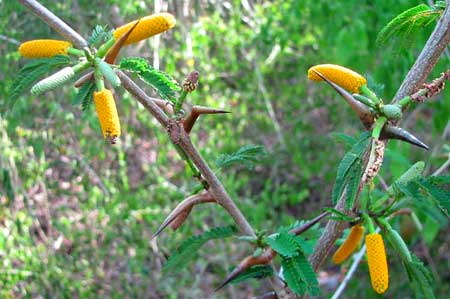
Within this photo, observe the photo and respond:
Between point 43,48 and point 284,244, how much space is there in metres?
0.54

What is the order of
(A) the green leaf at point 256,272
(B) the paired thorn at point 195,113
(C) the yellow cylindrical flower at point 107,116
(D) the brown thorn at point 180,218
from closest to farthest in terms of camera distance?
(C) the yellow cylindrical flower at point 107,116 < (B) the paired thorn at point 195,113 < (D) the brown thorn at point 180,218 < (A) the green leaf at point 256,272

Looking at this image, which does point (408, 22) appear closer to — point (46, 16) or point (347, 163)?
point (347, 163)

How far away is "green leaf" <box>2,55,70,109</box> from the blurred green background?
119 cm

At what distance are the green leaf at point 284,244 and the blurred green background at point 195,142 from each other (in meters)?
1.00

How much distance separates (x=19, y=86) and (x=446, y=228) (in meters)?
3.24

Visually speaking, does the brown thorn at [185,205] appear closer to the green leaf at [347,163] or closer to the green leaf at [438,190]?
the green leaf at [347,163]

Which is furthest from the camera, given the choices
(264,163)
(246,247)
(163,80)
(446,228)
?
(264,163)

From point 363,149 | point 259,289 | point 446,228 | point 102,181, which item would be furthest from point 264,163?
point 363,149

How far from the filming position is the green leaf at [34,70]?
3.30 feet

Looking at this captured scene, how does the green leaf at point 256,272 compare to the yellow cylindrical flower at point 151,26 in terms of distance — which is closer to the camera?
the yellow cylindrical flower at point 151,26

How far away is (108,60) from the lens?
993 millimetres

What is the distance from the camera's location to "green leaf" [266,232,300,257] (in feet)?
3.86

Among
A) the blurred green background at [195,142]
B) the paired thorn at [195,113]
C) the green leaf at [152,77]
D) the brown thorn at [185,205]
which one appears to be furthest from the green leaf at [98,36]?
the blurred green background at [195,142]

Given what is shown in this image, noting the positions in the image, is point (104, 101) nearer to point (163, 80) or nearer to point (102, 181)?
point (163, 80)
